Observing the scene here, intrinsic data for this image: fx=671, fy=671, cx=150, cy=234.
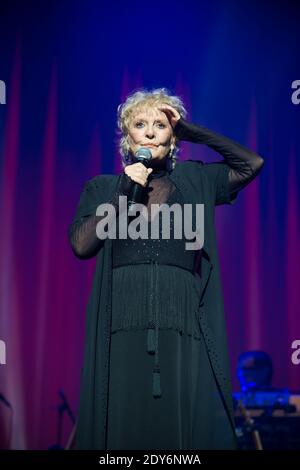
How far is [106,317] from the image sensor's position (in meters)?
1.83

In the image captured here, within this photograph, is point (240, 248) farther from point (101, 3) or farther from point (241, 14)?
point (101, 3)

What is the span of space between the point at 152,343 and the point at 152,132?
2.10 feet

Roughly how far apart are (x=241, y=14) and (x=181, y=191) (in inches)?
104

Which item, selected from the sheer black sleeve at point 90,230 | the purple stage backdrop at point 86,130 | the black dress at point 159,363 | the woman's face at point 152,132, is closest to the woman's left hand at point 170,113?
the woman's face at point 152,132

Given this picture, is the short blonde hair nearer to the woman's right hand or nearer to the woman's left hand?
the woman's left hand

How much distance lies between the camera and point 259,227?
4418 millimetres

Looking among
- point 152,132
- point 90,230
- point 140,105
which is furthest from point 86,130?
point 90,230

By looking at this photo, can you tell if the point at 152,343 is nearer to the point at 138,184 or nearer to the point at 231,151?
the point at 138,184

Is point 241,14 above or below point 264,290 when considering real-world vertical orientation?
above

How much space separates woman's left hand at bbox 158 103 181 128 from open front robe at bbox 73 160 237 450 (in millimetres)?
159

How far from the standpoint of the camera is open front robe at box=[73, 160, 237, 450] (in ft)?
5.89

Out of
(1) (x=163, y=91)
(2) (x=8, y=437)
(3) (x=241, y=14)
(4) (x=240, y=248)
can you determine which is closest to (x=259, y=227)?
(4) (x=240, y=248)
